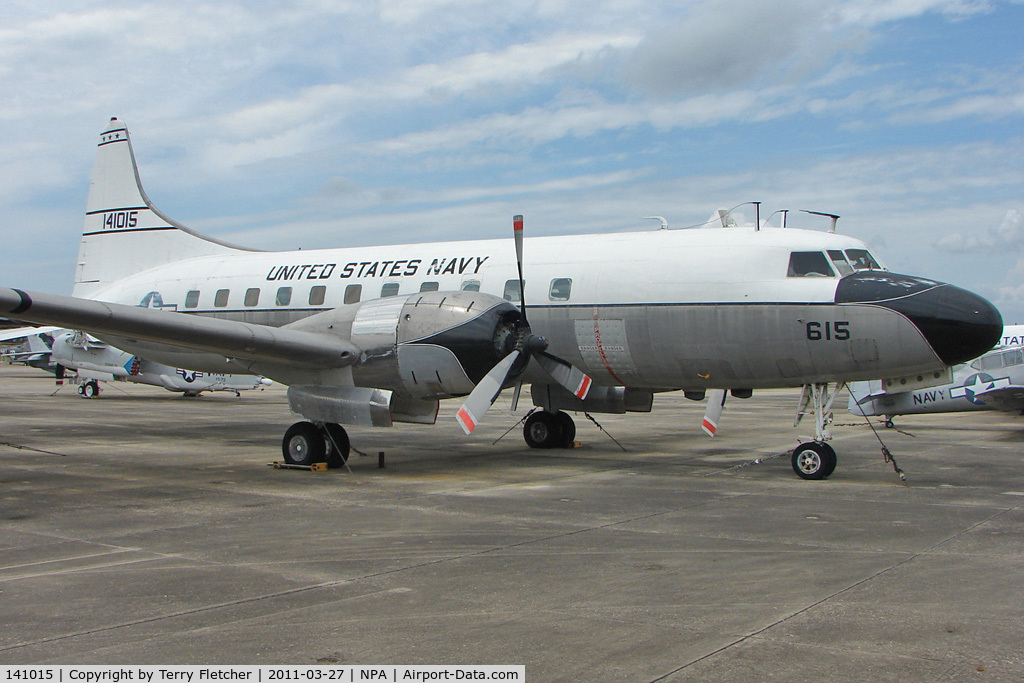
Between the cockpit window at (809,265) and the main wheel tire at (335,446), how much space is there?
Result: 22.9 feet

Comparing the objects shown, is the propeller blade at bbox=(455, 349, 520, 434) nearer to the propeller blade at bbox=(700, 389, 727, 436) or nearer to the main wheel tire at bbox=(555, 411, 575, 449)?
the propeller blade at bbox=(700, 389, 727, 436)

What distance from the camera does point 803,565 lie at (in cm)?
728

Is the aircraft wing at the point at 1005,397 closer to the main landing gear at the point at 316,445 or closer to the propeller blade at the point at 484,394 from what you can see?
the propeller blade at the point at 484,394

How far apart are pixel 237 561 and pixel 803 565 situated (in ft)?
15.4

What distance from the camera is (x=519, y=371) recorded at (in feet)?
42.0

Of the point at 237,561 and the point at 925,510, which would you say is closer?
the point at 237,561

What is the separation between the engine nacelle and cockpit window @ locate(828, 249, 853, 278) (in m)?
4.48

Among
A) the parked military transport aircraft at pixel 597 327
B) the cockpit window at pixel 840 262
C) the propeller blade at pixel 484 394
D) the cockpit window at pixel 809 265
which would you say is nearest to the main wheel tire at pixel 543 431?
the parked military transport aircraft at pixel 597 327

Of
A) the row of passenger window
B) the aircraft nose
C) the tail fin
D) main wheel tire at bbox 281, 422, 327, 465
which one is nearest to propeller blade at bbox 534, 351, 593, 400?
the row of passenger window

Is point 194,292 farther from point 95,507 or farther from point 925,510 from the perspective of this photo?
point 925,510

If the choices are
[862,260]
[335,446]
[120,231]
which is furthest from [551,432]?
[120,231]

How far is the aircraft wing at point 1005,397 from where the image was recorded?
778 inches

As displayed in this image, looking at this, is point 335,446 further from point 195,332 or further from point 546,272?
point 546,272

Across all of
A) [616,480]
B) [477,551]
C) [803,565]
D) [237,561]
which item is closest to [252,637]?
[237,561]
